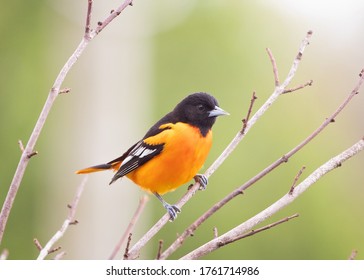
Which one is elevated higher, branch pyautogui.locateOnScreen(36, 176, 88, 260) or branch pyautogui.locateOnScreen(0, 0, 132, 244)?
branch pyautogui.locateOnScreen(0, 0, 132, 244)

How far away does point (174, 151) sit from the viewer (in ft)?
9.48

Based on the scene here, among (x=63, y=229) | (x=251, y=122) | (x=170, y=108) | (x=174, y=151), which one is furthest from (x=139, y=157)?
(x=170, y=108)

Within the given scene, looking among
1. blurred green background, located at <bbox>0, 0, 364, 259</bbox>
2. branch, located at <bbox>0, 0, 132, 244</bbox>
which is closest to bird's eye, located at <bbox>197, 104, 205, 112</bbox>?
branch, located at <bbox>0, 0, 132, 244</bbox>

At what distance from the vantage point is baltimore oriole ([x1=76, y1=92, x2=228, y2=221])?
2811 mm

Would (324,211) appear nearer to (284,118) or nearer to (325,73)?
(284,118)

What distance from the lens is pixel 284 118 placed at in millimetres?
10008

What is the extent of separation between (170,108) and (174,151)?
7390mm

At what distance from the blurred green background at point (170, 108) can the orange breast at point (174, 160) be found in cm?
543

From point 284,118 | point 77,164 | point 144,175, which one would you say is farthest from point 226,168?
Answer: point 144,175

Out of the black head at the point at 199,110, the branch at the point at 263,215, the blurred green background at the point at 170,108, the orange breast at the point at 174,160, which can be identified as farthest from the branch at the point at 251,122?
the blurred green background at the point at 170,108

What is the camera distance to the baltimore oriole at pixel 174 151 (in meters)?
2.81

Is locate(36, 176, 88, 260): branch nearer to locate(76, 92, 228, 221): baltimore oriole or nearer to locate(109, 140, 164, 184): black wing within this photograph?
locate(76, 92, 228, 221): baltimore oriole

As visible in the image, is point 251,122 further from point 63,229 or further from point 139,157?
point 139,157

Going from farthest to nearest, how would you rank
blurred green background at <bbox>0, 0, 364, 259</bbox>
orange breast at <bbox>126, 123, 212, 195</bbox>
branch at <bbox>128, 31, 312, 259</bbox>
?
blurred green background at <bbox>0, 0, 364, 259</bbox> < orange breast at <bbox>126, 123, 212, 195</bbox> < branch at <bbox>128, 31, 312, 259</bbox>
